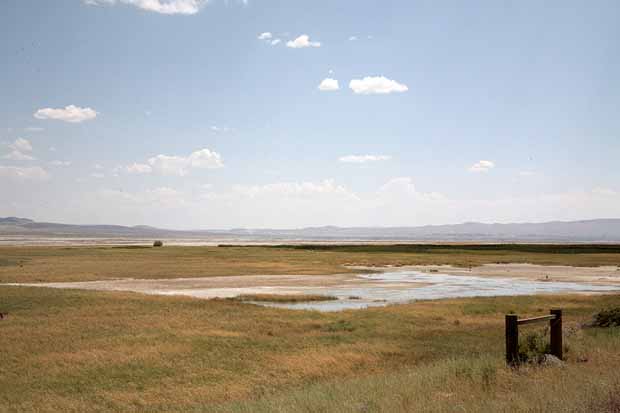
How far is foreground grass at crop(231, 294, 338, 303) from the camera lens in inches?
1663

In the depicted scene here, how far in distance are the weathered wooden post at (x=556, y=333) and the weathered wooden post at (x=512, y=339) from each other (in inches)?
65.0

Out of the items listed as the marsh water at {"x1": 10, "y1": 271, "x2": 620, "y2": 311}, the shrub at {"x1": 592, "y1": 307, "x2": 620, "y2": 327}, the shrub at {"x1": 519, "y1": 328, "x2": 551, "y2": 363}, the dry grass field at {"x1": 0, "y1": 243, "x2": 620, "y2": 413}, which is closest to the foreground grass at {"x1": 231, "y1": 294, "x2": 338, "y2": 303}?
the marsh water at {"x1": 10, "y1": 271, "x2": 620, "y2": 311}

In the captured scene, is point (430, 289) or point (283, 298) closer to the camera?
point (283, 298)

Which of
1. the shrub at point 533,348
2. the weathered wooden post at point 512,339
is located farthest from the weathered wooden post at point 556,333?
the weathered wooden post at point 512,339

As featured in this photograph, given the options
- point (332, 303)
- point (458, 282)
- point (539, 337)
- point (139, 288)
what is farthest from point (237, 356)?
point (458, 282)

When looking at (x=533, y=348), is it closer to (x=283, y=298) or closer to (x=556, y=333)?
(x=556, y=333)

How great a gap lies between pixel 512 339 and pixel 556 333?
7.38 feet

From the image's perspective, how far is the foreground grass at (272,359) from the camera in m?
13.2

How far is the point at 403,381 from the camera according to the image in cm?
1487

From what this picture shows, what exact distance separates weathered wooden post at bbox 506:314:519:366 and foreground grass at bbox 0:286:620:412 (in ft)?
1.36

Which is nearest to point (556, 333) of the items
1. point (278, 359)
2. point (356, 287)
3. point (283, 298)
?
point (278, 359)

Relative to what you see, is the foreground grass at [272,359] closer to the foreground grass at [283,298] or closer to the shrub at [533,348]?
the shrub at [533,348]

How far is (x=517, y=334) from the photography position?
46.7 feet

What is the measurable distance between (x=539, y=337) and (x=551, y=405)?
648 centimetres
